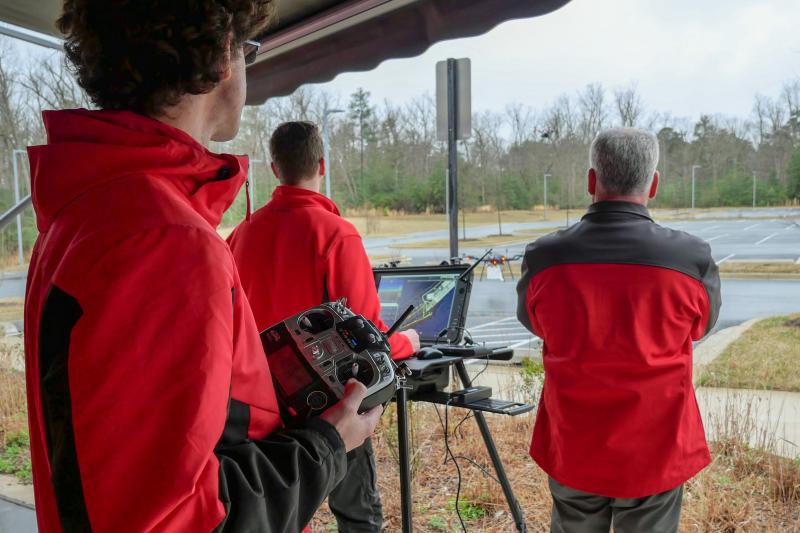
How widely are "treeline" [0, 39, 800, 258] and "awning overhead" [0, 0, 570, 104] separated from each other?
2.11ft

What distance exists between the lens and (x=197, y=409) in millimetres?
630

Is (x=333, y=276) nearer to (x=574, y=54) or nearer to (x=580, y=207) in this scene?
(x=580, y=207)

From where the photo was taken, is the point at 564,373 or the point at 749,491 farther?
the point at 749,491

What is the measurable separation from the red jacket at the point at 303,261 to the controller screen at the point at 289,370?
989mm

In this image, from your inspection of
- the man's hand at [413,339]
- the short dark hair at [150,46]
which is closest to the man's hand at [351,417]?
the short dark hair at [150,46]

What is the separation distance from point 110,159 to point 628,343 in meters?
1.39

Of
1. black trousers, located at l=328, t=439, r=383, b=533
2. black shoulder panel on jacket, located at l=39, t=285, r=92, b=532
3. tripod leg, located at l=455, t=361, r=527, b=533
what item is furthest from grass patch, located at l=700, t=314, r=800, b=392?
black shoulder panel on jacket, located at l=39, t=285, r=92, b=532

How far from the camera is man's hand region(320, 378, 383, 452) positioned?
0.86 m

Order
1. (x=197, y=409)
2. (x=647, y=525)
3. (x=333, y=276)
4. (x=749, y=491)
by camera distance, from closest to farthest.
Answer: (x=197, y=409)
(x=647, y=525)
(x=333, y=276)
(x=749, y=491)

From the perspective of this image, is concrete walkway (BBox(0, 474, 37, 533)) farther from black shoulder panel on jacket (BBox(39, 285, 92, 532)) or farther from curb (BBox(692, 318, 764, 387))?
curb (BBox(692, 318, 764, 387))

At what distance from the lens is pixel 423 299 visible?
243 centimetres

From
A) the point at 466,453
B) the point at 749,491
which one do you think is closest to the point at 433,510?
the point at 466,453

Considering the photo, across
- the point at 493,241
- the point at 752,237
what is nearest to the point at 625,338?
the point at 752,237

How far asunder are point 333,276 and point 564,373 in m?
0.77
